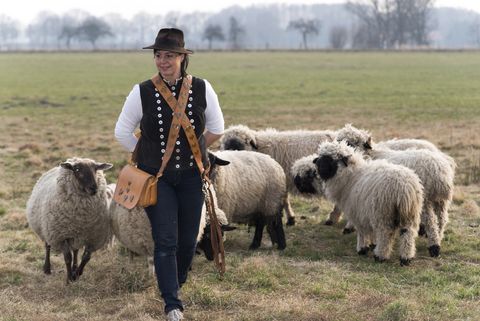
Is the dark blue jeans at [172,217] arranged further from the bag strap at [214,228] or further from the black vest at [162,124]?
the bag strap at [214,228]

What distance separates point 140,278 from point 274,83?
34.9 metres

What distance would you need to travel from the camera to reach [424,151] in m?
8.30

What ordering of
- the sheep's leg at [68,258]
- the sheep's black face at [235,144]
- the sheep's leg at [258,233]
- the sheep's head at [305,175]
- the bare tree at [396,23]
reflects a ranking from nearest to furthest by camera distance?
the sheep's leg at [68,258]
the sheep's leg at [258,233]
the sheep's head at [305,175]
the sheep's black face at [235,144]
the bare tree at [396,23]

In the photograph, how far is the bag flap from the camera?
5254 mm

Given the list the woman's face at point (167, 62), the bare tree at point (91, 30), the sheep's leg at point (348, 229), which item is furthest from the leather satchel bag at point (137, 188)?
the bare tree at point (91, 30)

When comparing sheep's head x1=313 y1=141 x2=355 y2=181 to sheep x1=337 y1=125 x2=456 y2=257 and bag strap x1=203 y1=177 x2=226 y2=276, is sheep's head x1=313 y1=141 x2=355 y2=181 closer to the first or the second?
sheep x1=337 y1=125 x2=456 y2=257

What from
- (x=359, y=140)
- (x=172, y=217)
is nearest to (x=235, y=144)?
(x=359, y=140)

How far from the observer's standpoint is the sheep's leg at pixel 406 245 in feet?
24.2

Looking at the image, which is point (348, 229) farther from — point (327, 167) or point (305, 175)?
point (327, 167)

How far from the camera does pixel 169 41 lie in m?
5.18

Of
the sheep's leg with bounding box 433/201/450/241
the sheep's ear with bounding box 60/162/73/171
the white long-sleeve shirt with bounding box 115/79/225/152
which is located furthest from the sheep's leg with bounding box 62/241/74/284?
the sheep's leg with bounding box 433/201/450/241

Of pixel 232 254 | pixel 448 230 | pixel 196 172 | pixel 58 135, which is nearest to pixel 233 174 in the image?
pixel 232 254

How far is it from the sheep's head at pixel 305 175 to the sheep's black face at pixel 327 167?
498 mm

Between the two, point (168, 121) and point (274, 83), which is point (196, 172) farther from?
point (274, 83)
